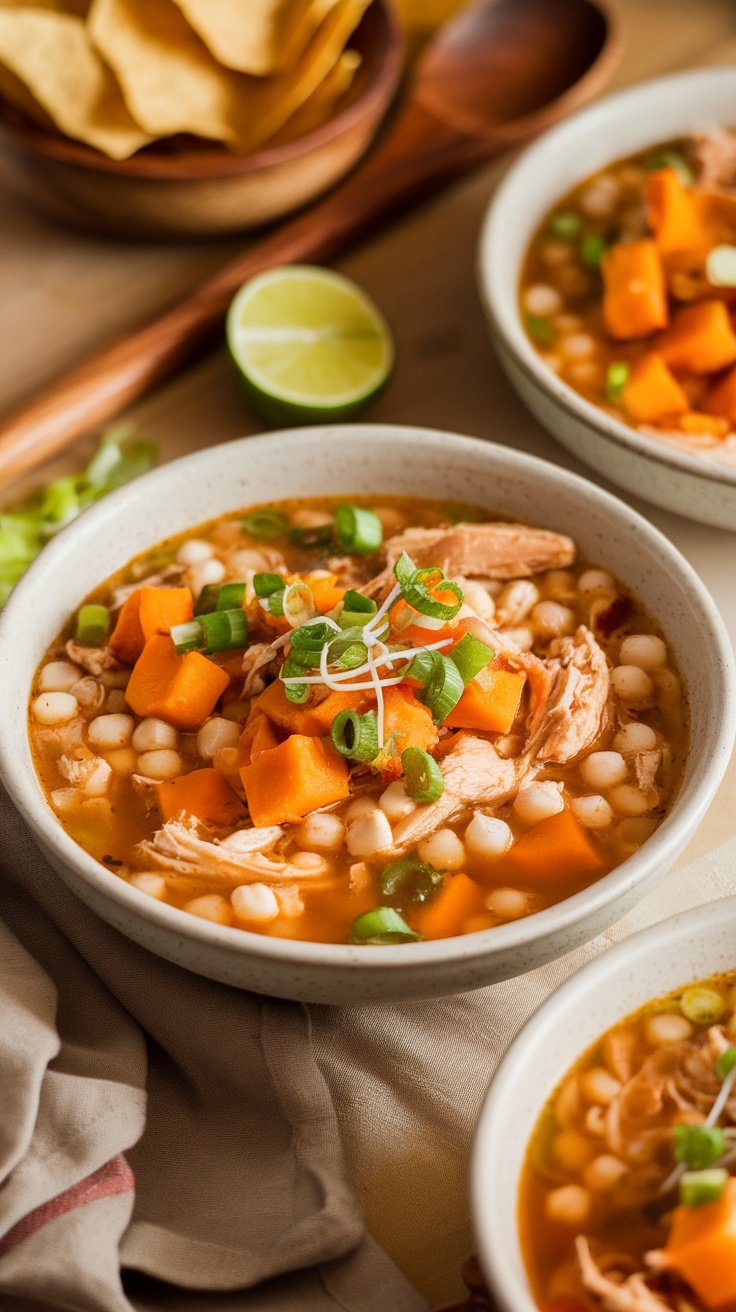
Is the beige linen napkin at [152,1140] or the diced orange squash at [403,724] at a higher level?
the diced orange squash at [403,724]

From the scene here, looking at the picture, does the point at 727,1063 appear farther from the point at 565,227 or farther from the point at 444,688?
the point at 565,227

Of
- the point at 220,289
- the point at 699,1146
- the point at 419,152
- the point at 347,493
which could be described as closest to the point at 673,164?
the point at 419,152

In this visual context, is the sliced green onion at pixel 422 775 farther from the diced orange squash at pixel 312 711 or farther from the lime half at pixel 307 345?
the lime half at pixel 307 345

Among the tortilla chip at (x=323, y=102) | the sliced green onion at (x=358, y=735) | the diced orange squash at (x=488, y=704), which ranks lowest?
the diced orange squash at (x=488, y=704)

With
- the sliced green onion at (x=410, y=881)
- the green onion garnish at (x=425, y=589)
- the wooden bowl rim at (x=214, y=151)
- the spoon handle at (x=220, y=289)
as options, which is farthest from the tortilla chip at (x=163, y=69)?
→ the sliced green onion at (x=410, y=881)

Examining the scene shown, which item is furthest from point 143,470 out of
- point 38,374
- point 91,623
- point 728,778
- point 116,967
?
point 728,778

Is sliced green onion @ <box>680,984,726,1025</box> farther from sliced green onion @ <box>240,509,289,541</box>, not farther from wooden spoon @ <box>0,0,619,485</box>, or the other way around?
wooden spoon @ <box>0,0,619,485</box>
